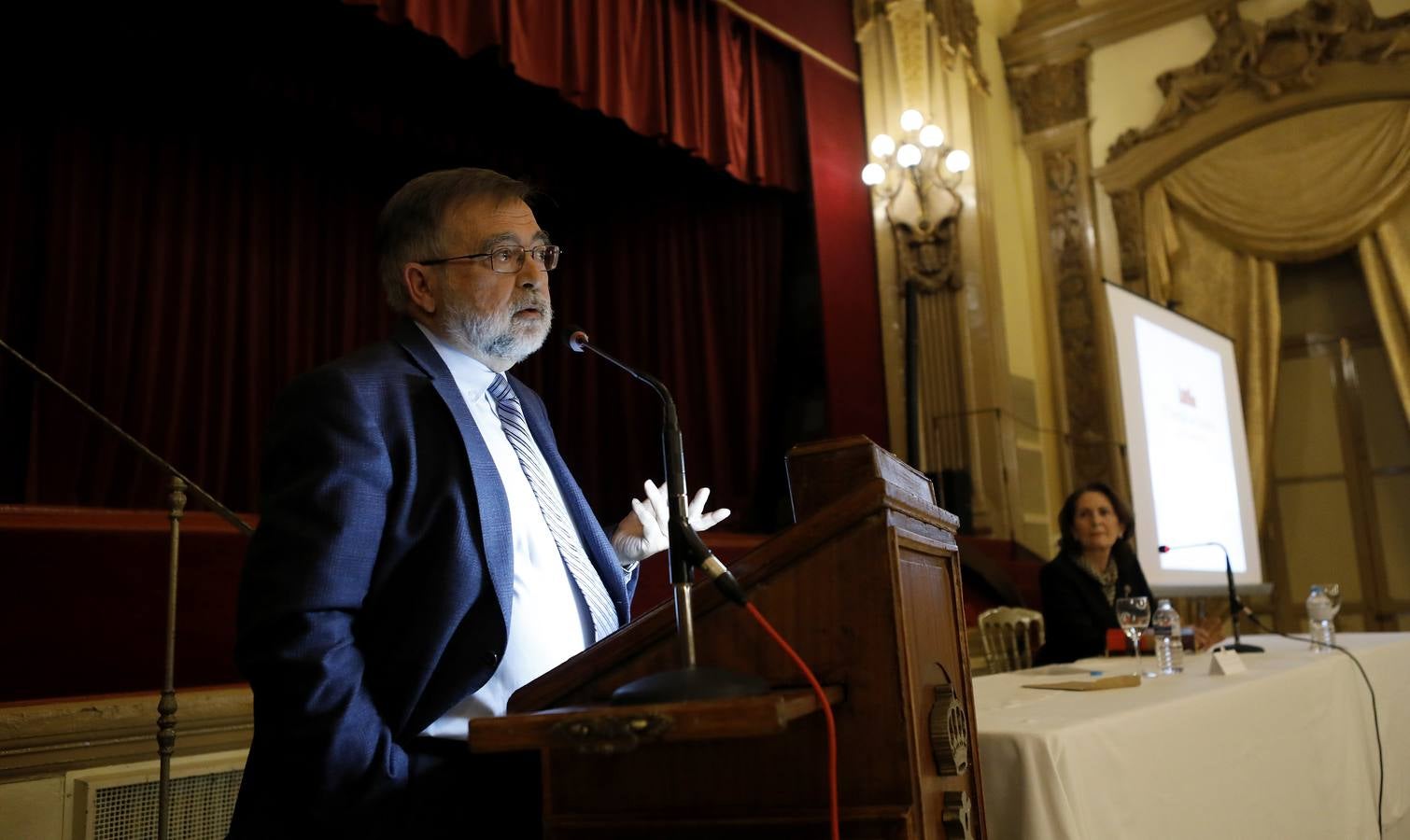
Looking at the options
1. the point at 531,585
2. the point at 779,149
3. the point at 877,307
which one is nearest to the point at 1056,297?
the point at 877,307

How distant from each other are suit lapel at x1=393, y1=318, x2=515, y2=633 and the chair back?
8.89 ft

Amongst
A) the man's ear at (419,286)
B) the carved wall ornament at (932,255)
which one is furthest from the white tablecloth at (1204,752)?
the carved wall ornament at (932,255)

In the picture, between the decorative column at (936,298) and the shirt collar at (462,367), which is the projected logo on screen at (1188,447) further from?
the shirt collar at (462,367)

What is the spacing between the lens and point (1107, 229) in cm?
706

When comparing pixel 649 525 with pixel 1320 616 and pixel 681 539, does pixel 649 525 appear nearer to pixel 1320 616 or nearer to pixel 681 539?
pixel 681 539

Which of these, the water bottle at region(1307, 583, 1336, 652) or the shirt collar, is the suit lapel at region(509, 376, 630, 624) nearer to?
the shirt collar

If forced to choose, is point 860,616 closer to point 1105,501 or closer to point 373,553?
point 373,553

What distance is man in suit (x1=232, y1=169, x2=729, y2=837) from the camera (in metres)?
1.20

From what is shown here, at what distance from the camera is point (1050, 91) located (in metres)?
7.31

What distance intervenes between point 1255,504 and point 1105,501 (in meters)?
2.91

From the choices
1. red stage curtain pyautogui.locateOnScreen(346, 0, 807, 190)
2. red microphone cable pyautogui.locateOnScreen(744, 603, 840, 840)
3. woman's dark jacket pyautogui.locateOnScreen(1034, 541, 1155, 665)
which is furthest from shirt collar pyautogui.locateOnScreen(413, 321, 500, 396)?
woman's dark jacket pyautogui.locateOnScreen(1034, 541, 1155, 665)

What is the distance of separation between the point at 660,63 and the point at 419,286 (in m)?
3.72

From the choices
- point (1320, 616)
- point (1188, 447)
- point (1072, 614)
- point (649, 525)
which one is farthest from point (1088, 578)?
point (649, 525)

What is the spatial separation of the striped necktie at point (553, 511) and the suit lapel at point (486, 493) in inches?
5.3
